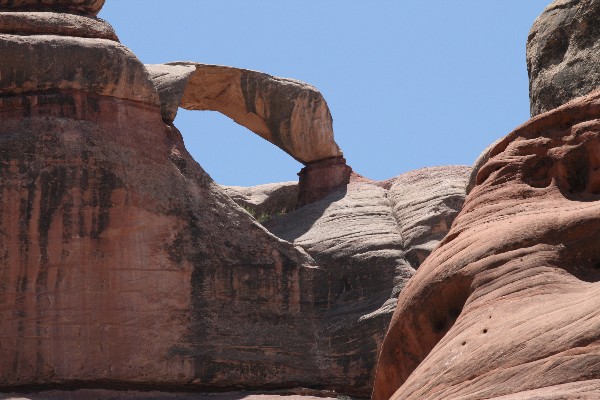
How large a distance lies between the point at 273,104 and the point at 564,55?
17.2 metres

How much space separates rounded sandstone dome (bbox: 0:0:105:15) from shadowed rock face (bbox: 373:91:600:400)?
15.5 meters

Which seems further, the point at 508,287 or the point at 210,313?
the point at 210,313

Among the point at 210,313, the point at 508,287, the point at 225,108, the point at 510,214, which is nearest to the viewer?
the point at 508,287

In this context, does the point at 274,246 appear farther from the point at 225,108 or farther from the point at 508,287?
the point at 508,287

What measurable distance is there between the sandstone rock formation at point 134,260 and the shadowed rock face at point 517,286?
1188 centimetres

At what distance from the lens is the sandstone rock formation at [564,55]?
13320mm

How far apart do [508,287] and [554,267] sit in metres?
0.36

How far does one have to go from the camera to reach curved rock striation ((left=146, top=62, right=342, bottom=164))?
Result: 30.5 m

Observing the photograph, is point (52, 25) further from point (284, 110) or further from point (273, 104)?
point (284, 110)

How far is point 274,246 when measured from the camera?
1032 inches

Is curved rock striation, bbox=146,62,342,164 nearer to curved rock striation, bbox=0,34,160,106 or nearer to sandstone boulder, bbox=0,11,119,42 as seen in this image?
sandstone boulder, bbox=0,11,119,42

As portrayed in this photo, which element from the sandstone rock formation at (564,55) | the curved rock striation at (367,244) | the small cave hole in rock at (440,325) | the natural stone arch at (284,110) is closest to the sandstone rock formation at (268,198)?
the natural stone arch at (284,110)

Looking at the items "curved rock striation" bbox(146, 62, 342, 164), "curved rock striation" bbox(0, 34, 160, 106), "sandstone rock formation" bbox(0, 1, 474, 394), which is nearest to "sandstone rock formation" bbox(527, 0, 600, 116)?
"sandstone rock formation" bbox(0, 1, 474, 394)

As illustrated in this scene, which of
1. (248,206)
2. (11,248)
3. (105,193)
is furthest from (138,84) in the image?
(248,206)
